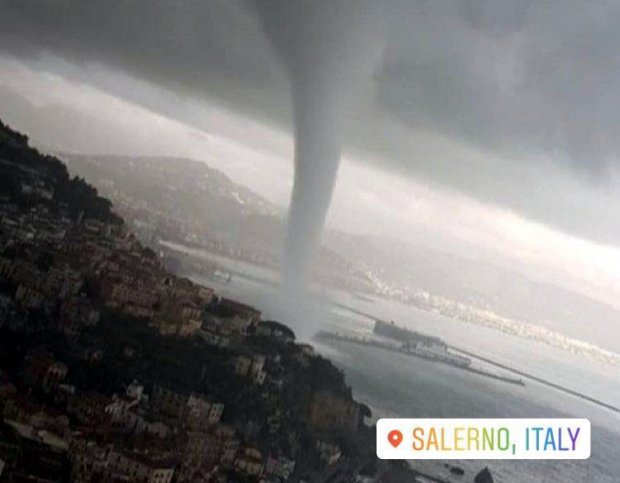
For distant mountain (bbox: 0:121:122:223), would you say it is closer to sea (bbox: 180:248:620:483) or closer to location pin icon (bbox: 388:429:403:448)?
sea (bbox: 180:248:620:483)

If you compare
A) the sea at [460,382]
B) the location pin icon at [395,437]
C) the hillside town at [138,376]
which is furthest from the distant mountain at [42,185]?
the location pin icon at [395,437]

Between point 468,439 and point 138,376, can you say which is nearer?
point 138,376

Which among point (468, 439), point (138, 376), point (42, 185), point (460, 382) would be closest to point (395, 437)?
point (468, 439)

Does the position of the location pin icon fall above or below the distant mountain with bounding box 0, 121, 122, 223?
below

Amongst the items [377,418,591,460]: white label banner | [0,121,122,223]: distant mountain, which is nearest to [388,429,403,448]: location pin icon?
[377,418,591,460]: white label banner

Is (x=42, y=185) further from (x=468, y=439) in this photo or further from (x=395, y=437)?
(x=468, y=439)

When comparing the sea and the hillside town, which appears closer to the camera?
the hillside town
